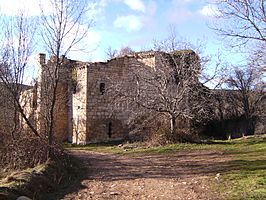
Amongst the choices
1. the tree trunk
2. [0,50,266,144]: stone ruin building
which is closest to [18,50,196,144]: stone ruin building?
[0,50,266,144]: stone ruin building

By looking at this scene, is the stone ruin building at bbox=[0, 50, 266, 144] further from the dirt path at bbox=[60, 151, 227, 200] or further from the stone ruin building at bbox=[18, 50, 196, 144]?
the dirt path at bbox=[60, 151, 227, 200]

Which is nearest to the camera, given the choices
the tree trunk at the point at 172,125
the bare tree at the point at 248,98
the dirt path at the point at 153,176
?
the dirt path at the point at 153,176

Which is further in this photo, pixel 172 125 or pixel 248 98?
pixel 248 98

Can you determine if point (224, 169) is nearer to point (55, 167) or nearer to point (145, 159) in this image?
point (145, 159)

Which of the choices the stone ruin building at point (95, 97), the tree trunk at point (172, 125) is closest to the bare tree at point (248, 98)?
the stone ruin building at point (95, 97)

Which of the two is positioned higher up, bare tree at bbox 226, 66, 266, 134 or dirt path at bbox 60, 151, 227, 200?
bare tree at bbox 226, 66, 266, 134

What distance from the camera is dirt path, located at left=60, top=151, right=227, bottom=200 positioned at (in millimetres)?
8398

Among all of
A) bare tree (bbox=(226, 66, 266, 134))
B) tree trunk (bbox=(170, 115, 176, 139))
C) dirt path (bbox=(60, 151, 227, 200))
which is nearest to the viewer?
dirt path (bbox=(60, 151, 227, 200))

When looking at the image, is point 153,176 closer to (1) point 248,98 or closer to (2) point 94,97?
(2) point 94,97

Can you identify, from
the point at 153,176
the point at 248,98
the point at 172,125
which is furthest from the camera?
the point at 248,98

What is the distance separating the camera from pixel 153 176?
10.8 m

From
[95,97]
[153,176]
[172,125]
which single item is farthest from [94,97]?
[153,176]

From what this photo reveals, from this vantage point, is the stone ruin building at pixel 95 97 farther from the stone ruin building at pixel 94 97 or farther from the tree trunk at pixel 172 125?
the tree trunk at pixel 172 125

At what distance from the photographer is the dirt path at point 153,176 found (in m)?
8.40
